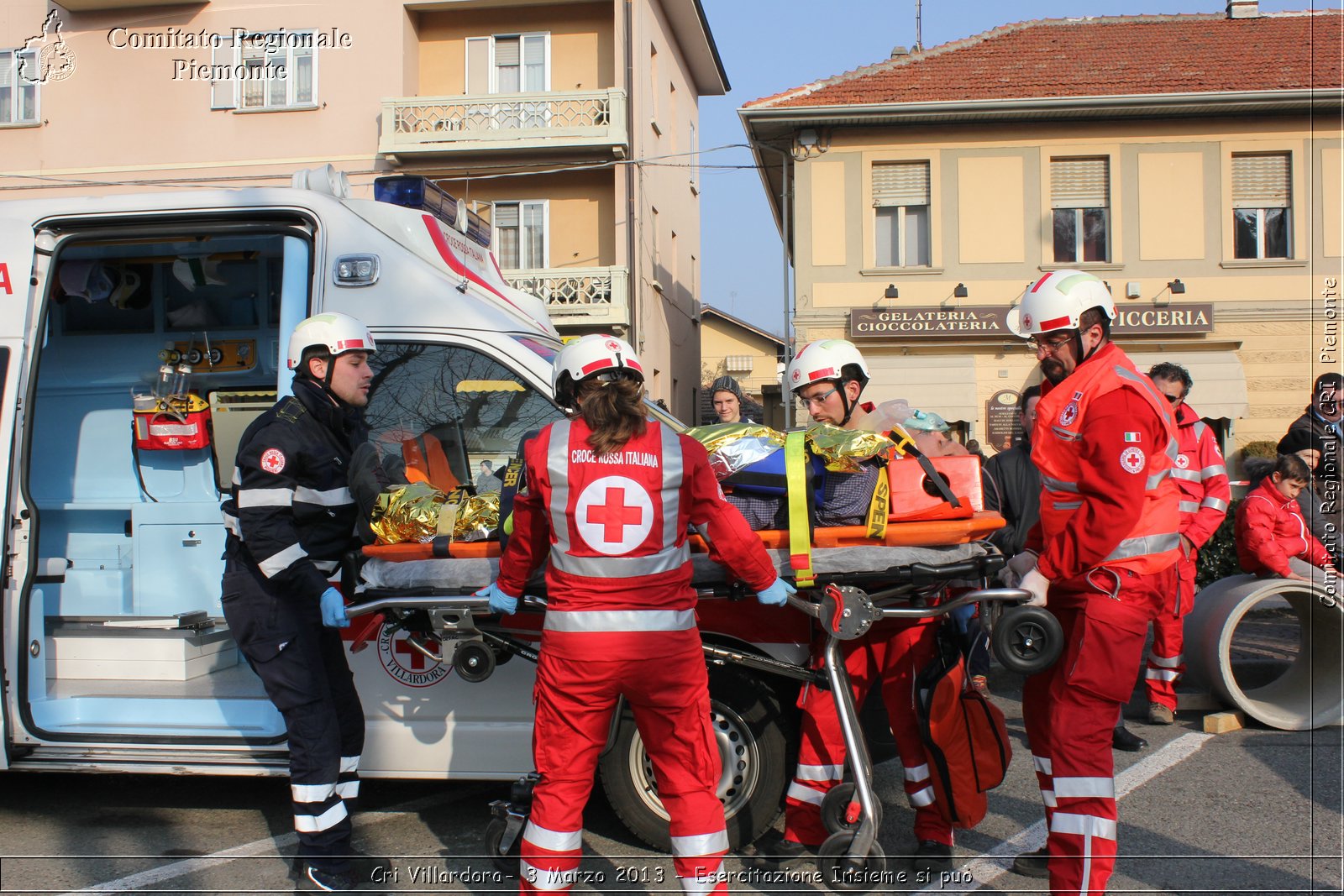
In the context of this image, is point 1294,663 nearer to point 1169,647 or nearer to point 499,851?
point 1169,647

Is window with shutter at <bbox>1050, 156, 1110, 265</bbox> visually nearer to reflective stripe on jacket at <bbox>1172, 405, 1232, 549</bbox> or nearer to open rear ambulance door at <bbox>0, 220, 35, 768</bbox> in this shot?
reflective stripe on jacket at <bbox>1172, 405, 1232, 549</bbox>

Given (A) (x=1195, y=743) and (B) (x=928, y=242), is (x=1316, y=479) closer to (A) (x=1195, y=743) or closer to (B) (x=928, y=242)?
(A) (x=1195, y=743)

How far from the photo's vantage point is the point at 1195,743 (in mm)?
5859

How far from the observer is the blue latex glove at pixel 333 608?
406cm

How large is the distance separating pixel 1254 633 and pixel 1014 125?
469 inches

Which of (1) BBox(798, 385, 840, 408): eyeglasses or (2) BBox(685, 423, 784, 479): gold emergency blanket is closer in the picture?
(2) BBox(685, 423, 784, 479): gold emergency blanket

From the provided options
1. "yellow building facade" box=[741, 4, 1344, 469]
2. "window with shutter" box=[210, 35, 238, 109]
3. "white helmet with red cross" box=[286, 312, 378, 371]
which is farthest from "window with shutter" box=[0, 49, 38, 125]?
"white helmet with red cross" box=[286, 312, 378, 371]

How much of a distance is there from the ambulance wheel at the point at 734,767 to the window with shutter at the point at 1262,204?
17051 mm

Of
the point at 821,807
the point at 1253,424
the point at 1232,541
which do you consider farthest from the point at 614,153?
the point at 821,807

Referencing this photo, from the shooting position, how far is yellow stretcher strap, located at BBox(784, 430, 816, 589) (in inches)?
147

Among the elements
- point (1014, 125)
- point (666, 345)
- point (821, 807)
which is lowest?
point (821, 807)

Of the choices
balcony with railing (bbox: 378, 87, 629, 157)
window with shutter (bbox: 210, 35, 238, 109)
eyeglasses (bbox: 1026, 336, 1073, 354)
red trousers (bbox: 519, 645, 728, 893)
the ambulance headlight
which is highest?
window with shutter (bbox: 210, 35, 238, 109)

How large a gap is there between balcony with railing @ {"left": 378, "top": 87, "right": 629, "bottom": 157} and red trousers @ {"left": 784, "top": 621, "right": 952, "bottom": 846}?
55.0 feet

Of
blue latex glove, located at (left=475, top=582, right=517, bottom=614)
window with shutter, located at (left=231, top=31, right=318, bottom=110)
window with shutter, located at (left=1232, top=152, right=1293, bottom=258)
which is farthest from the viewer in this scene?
window with shutter, located at (left=231, top=31, right=318, bottom=110)
